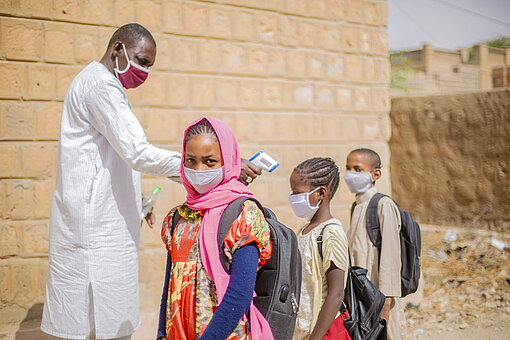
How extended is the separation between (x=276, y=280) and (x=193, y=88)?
116 inches

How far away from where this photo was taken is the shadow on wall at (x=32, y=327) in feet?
12.9

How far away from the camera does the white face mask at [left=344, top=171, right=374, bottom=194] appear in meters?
3.56

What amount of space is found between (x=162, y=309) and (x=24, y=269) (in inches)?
86.3

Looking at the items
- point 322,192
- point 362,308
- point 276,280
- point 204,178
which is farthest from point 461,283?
point 204,178

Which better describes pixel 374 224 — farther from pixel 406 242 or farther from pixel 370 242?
pixel 406 242

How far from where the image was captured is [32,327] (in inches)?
156

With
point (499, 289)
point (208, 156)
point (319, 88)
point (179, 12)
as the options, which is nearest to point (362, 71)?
point (319, 88)

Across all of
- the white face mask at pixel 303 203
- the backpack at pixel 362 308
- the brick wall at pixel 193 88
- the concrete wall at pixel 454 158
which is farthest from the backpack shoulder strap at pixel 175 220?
the concrete wall at pixel 454 158

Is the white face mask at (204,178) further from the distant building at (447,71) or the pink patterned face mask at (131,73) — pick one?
the distant building at (447,71)

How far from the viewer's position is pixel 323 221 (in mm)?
2705

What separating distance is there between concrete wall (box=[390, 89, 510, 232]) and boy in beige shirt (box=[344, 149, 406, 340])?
6.56m

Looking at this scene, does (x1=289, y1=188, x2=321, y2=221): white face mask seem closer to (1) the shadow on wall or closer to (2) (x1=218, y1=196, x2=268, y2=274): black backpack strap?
(2) (x1=218, y1=196, x2=268, y2=274): black backpack strap

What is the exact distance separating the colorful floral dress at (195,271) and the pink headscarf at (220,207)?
4 centimetres

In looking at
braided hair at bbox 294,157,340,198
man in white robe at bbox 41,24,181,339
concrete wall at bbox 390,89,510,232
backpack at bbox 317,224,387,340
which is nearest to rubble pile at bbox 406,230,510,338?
Result: concrete wall at bbox 390,89,510,232
